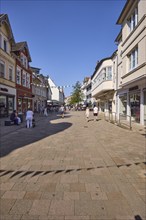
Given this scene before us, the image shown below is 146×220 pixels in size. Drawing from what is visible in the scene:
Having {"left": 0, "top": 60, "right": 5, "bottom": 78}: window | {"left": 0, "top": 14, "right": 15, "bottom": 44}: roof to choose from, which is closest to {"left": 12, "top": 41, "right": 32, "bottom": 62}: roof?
{"left": 0, "top": 14, "right": 15, "bottom": 44}: roof

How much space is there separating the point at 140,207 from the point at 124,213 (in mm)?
367

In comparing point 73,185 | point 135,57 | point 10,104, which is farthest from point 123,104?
point 73,185

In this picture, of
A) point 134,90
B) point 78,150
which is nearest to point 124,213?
point 78,150

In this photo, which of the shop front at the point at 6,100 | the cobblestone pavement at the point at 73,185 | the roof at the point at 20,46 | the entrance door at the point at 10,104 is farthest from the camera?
the roof at the point at 20,46

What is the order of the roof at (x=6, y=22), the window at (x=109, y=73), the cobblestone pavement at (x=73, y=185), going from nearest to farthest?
1. the cobblestone pavement at (x=73, y=185)
2. the roof at (x=6, y=22)
3. the window at (x=109, y=73)

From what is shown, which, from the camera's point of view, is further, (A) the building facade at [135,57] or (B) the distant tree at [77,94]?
(B) the distant tree at [77,94]

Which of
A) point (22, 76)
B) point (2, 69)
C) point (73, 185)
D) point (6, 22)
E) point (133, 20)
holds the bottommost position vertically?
point (73, 185)

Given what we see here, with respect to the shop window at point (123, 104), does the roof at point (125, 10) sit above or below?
above

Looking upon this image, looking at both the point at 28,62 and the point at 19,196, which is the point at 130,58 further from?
the point at 28,62

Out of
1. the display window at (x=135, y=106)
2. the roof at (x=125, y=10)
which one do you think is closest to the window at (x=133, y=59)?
the display window at (x=135, y=106)

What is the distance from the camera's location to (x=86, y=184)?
13.4 feet

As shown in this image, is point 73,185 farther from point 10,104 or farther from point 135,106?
point 10,104

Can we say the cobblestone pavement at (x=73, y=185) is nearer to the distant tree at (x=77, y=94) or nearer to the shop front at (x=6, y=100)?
the shop front at (x=6, y=100)

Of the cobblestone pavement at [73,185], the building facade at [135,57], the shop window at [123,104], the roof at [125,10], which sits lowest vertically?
the cobblestone pavement at [73,185]
